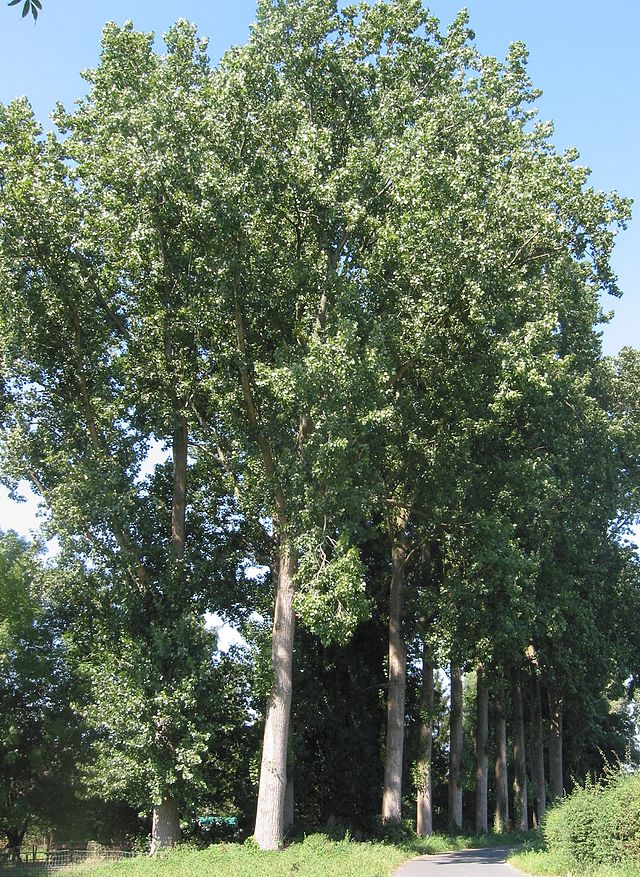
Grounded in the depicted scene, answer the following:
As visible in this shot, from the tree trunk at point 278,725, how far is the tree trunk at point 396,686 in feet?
18.4

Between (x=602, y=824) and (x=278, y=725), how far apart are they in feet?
23.2

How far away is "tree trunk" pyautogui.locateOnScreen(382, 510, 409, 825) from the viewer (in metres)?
22.1

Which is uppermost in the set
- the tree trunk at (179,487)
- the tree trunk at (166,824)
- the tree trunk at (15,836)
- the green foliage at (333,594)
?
the tree trunk at (179,487)

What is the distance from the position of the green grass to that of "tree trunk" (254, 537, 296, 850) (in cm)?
52

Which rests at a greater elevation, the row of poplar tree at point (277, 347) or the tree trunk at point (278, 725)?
the row of poplar tree at point (277, 347)

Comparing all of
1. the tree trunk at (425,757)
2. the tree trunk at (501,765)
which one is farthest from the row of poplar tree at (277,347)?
the tree trunk at (501,765)

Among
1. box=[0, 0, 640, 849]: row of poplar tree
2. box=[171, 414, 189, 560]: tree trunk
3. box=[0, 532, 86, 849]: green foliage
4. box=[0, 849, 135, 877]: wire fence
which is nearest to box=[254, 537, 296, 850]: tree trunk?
box=[0, 0, 640, 849]: row of poplar tree

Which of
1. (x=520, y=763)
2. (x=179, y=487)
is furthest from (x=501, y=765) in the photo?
(x=179, y=487)

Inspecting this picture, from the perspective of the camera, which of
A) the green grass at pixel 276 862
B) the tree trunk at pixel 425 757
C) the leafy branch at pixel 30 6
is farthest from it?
the tree trunk at pixel 425 757

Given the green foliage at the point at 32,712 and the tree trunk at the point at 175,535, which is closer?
the tree trunk at the point at 175,535

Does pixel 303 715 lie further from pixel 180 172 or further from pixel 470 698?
pixel 470 698

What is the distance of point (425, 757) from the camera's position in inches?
1032

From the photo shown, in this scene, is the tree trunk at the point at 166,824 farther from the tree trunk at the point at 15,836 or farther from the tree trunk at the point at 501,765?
the tree trunk at the point at 501,765

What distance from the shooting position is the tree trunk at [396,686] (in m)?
22.1
